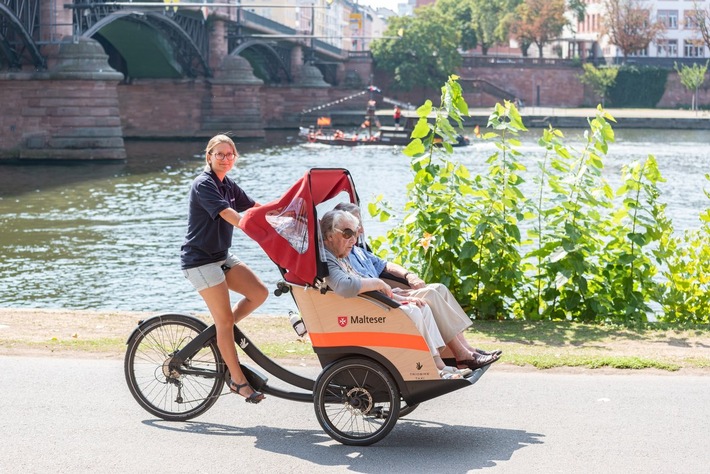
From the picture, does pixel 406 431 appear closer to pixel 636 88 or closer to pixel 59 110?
pixel 59 110

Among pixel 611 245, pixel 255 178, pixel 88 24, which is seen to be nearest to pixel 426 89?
pixel 88 24

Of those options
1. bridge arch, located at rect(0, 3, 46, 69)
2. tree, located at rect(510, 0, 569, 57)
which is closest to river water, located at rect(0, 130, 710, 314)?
bridge arch, located at rect(0, 3, 46, 69)

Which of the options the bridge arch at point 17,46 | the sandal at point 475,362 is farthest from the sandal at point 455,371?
the bridge arch at point 17,46

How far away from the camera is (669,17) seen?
4414 inches

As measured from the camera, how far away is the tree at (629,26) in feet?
347

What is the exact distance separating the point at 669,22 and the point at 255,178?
8048 centimetres

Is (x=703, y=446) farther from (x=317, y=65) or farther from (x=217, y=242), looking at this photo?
(x=317, y=65)

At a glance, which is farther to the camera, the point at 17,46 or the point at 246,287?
the point at 17,46

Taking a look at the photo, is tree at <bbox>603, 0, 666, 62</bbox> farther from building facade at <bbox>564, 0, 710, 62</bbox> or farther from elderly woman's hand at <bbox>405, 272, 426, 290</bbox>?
elderly woman's hand at <bbox>405, 272, 426, 290</bbox>

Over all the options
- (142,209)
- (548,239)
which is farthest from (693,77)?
(548,239)

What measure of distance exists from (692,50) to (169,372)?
4362 inches

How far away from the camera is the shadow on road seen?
5.77 metres

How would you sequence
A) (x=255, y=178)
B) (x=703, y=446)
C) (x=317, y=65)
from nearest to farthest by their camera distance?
(x=703, y=446), (x=255, y=178), (x=317, y=65)

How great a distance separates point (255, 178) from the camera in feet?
128
